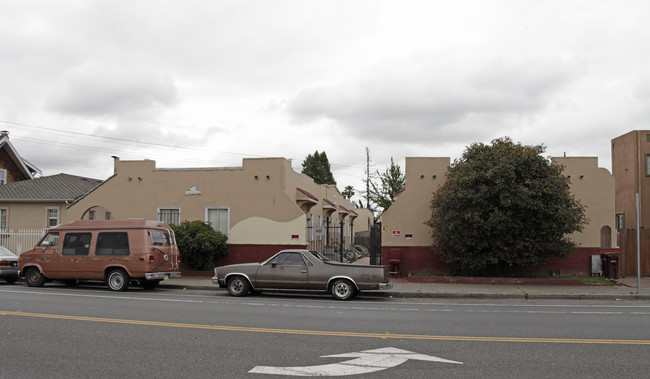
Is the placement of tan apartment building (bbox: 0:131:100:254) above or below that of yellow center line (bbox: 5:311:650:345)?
above

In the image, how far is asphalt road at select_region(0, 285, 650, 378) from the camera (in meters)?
6.50

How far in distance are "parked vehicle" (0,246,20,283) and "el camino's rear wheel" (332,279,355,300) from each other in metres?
11.5

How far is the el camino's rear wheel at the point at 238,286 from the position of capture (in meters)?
14.7

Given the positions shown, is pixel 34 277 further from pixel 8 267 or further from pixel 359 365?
pixel 359 365

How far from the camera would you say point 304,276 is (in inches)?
567

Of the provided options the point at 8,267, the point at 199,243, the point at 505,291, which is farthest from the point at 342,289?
the point at 8,267

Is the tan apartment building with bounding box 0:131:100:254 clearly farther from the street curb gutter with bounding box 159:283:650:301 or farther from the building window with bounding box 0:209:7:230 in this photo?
the street curb gutter with bounding box 159:283:650:301

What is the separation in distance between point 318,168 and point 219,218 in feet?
156

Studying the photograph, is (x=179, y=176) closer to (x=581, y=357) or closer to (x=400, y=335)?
(x=400, y=335)

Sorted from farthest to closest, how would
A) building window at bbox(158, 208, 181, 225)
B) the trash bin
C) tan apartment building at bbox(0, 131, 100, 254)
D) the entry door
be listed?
tan apartment building at bbox(0, 131, 100, 254) → building window at bbox(158, 208, 181, 225) → the trash bin → the entry door

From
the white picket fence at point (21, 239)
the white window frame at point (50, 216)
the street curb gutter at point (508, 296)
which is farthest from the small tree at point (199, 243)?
the white window frame at point (50, 216)

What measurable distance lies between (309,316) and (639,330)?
240 inches

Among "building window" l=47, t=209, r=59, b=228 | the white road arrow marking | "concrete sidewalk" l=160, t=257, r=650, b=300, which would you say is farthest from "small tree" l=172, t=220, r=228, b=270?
the white road arrow marking

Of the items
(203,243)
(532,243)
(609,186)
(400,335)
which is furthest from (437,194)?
(400,335)
